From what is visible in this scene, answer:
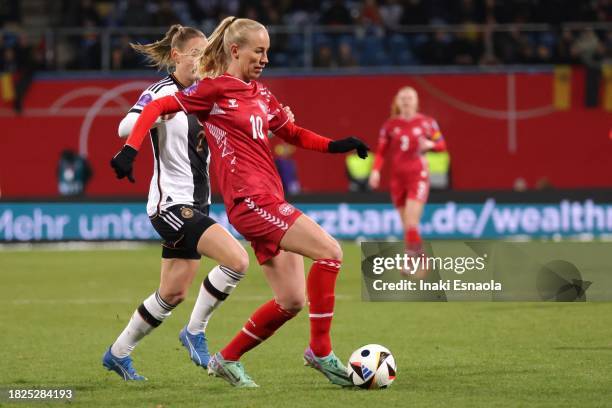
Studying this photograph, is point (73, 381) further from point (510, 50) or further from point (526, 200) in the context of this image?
point (510, 50)

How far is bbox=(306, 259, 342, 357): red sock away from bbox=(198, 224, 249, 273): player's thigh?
46cm

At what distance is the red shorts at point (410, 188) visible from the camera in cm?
1439

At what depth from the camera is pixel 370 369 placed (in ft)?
23.2

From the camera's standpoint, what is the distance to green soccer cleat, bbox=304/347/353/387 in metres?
7.11

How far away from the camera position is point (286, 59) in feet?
83.1

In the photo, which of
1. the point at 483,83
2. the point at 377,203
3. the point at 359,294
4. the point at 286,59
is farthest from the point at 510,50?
the point at 359,294

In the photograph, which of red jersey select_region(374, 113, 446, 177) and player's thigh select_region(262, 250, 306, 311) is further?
red jersey select_region(374, 113, 446, 177)

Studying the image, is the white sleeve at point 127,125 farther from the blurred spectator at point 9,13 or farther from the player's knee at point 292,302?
the blurred spectator at point 9,13

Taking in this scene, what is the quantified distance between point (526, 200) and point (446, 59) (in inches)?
221

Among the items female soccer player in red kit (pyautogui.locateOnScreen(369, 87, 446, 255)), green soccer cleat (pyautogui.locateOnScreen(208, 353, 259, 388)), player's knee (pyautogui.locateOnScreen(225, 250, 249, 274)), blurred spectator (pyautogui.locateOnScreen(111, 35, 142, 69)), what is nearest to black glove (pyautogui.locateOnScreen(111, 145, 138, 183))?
player's knee (pyautogui.locateOnScreen(225, 250, 249, 274))

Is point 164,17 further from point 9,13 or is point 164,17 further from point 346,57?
point 9,13

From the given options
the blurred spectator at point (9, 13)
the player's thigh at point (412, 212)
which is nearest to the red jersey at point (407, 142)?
the player's thigh at point (412, 212)

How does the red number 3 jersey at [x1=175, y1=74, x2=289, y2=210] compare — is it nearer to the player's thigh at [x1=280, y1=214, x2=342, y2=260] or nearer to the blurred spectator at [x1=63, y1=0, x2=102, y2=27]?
the player's thigh at [x1=280, y1=214, x2=342, y2=260]

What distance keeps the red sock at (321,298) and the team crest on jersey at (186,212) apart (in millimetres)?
873
